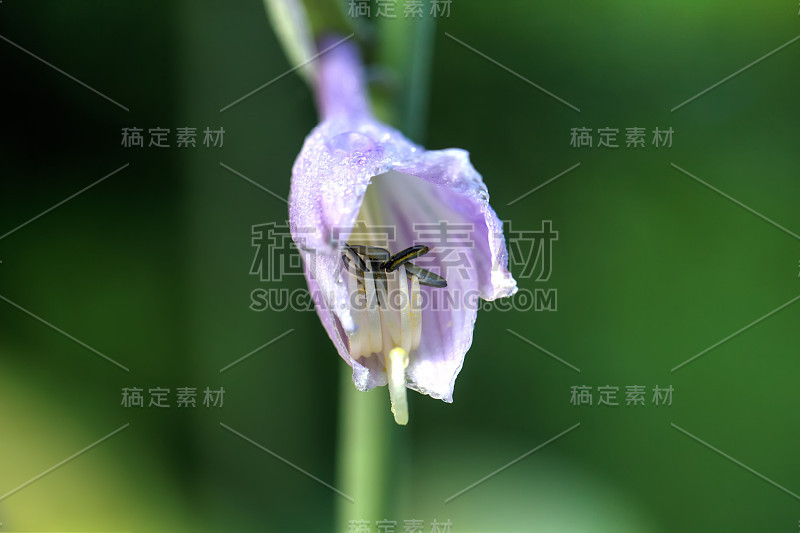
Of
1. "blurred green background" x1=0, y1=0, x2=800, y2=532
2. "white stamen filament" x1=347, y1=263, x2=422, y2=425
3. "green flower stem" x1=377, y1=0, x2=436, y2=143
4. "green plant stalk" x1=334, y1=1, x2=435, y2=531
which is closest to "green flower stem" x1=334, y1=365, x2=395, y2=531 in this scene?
"green plant stalk" x1=334, y1=1, x2=435, y2=531

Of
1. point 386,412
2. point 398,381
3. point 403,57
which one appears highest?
point 403,57

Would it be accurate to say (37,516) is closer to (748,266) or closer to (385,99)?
(385,99)

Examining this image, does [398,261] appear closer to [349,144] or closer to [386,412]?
[349,144]

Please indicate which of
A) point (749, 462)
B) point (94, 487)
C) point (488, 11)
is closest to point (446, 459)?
point (749, 462)

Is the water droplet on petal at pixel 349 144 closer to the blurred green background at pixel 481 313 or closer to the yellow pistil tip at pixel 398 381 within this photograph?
the yellow pistil tip at pixel 398 381

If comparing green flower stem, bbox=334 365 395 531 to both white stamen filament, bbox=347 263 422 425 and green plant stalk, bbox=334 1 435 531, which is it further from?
white stamen filament, bbox=347 263 422 425

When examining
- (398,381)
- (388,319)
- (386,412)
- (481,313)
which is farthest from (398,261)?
(481,313)
